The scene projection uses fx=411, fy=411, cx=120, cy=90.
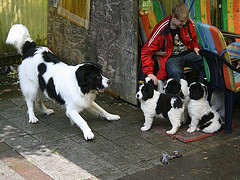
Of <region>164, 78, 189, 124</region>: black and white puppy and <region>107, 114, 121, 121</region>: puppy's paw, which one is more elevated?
<region>164, 78, 189, 124</region>: black and white puppy

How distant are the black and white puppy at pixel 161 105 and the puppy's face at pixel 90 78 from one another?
54cm

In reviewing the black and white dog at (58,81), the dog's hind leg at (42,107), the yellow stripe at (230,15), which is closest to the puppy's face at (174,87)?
the black and white dog at (58,81)

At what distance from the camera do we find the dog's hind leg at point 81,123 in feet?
18.5

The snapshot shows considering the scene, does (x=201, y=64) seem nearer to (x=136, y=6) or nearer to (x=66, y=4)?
(x=136, y=6)

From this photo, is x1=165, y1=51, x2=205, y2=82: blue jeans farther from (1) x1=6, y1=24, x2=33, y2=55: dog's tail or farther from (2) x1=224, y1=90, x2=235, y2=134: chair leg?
(1) x1=6, y1=24, x2=33, y2=55: dog's tail

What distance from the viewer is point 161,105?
18.8 ft

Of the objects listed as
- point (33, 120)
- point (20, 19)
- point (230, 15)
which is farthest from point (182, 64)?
point (20, 19)

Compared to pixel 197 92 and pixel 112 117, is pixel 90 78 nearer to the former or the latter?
pixel 112 117

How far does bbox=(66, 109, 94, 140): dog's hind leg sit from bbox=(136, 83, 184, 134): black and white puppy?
0.82 meters

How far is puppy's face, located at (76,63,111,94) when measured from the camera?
5.56m

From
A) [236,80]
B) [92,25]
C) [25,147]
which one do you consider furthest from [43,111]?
[236,80]

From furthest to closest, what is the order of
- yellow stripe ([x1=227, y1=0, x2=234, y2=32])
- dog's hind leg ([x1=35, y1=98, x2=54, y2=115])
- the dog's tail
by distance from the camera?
yellow stripe ([x1=227, y1=0, x2=234, y2=32]) → dog's hind leg ([x1=35, y1=98, x2=54, y2=115]) → the dog's tail

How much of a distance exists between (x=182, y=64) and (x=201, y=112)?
108cm

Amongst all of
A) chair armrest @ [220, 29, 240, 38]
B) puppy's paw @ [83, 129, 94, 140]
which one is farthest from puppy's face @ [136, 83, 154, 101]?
chair armrest @ [220, 29, 240, 38]
